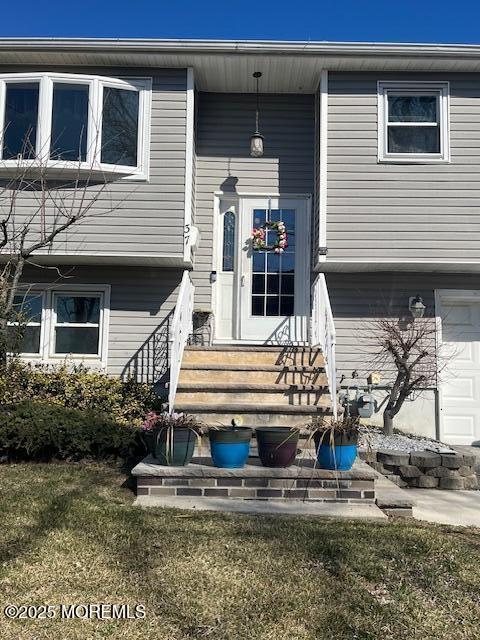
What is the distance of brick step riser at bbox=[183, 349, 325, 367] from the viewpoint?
645 cm

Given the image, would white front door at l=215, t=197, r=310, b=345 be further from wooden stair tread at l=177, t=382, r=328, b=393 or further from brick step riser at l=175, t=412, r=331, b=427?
brick step riser at l=175, t=412, r=331, b=427

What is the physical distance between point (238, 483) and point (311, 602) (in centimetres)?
173

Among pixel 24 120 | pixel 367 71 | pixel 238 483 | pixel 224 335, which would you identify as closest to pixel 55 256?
pixel 24 120

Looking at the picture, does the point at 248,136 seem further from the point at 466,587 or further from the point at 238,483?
the point at 466,587

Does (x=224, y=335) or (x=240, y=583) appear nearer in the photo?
(x=240, y=583)

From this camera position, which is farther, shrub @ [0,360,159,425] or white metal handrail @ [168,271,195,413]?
shrub @ [0,360,159,425]

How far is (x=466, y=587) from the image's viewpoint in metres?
2.93

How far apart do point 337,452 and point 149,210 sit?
4.02 m

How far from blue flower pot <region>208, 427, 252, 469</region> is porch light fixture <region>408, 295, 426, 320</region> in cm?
379

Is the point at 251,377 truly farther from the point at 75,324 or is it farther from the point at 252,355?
the point at 75,324

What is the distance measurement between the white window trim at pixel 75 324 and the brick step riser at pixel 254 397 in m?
2.10

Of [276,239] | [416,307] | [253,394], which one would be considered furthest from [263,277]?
[253,394]

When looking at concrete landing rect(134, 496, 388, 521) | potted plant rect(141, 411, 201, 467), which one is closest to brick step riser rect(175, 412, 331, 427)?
potted plant rect(141, 411, 201, 467)

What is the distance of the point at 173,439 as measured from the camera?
450 centimetres
